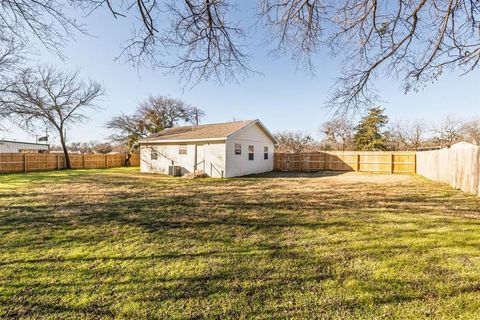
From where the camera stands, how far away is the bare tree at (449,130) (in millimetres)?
30875

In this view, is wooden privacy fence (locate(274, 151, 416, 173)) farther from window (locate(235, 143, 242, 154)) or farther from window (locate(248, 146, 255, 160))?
window (locate(235, 143, 242, 154))

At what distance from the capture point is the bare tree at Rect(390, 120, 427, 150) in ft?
103

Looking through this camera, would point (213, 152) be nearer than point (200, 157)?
Yes

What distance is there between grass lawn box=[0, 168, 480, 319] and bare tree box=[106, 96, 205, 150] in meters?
21.0

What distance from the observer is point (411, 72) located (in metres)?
5.50

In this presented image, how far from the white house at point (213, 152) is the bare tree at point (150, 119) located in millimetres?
9341

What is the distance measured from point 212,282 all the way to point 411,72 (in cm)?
626

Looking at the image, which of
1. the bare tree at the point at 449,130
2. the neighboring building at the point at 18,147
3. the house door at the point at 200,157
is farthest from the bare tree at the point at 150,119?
the bare tree at the point at 449,130

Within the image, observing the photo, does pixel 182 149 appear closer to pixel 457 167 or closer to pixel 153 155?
pixel 153 155

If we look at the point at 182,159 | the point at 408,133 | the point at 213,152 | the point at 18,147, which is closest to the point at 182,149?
the point at 182,159

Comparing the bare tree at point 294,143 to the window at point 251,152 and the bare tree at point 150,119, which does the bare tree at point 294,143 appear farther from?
the bare tree at point 150,119

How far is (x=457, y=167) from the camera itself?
28.7ft

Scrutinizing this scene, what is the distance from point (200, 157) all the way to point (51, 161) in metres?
14.6

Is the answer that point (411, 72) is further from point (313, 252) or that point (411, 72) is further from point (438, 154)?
point (438, 154)
